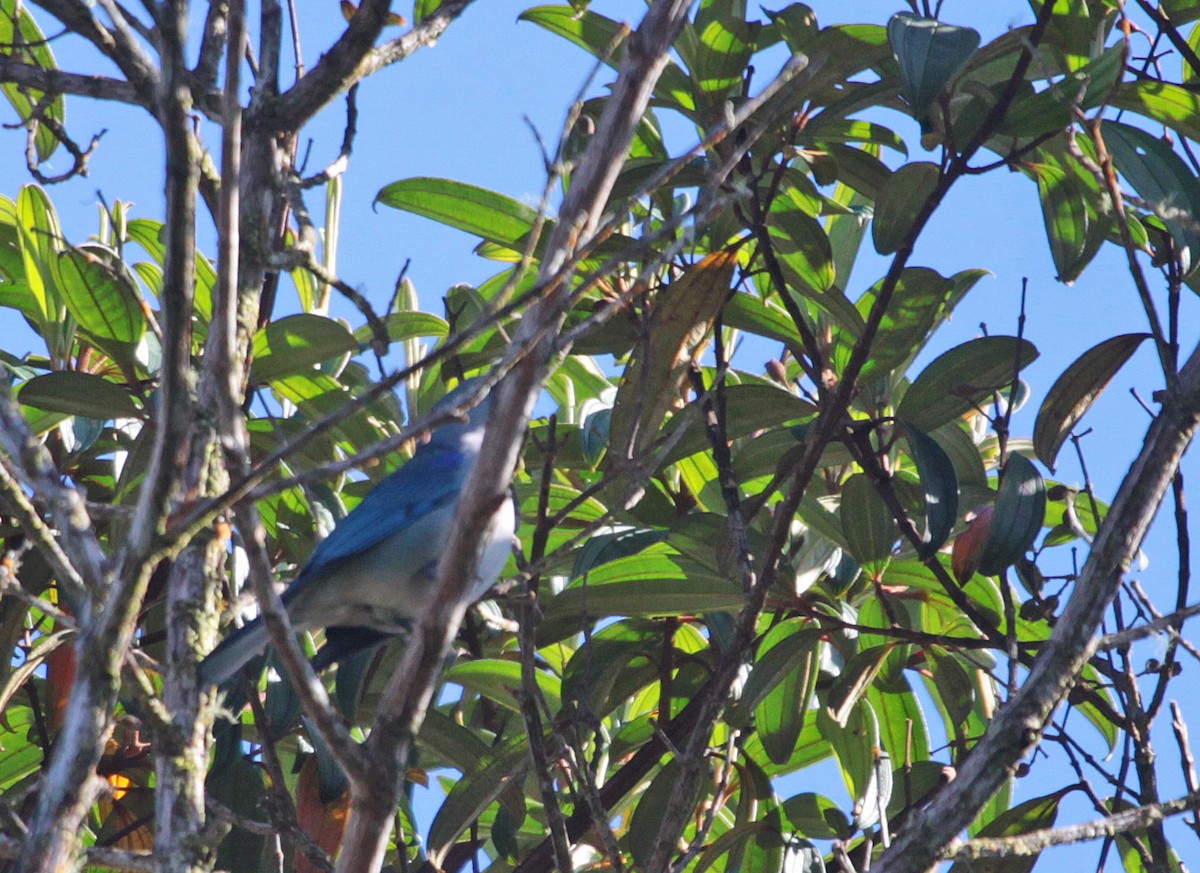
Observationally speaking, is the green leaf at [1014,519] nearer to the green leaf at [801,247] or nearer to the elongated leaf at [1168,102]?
the green leaf at [801,247]

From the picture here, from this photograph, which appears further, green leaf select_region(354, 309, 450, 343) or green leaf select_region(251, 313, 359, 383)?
green leaf select_region(354, 309, 450, 343)

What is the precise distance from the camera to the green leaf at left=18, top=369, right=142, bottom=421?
3.04 metres

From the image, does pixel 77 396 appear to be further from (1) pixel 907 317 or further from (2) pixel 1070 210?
(2) pixel 1070 210

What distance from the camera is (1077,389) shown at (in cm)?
278

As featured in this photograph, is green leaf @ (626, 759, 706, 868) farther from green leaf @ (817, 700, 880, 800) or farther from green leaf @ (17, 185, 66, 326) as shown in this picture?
green leaf @ (17, 185, 66, 326)

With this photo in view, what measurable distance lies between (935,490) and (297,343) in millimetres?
1459

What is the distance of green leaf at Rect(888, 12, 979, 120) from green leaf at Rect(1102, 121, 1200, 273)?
1.38 feet

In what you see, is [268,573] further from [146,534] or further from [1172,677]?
[1172,677]

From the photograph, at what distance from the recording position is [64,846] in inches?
61.9

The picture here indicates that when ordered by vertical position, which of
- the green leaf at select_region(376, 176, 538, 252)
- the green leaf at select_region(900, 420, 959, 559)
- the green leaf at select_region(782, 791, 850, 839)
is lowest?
the green leaf at select_region(782, 791, 850, 839)

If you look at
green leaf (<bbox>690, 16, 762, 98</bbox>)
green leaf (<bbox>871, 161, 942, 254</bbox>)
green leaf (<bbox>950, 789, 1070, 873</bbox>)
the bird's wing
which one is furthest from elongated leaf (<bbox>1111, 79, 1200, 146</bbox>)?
the bird's wing

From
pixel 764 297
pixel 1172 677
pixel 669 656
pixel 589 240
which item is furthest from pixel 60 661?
pixel 1172 677

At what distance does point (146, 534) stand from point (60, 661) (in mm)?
1798

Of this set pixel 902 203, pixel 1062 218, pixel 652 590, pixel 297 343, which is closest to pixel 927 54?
pixel 902 203
